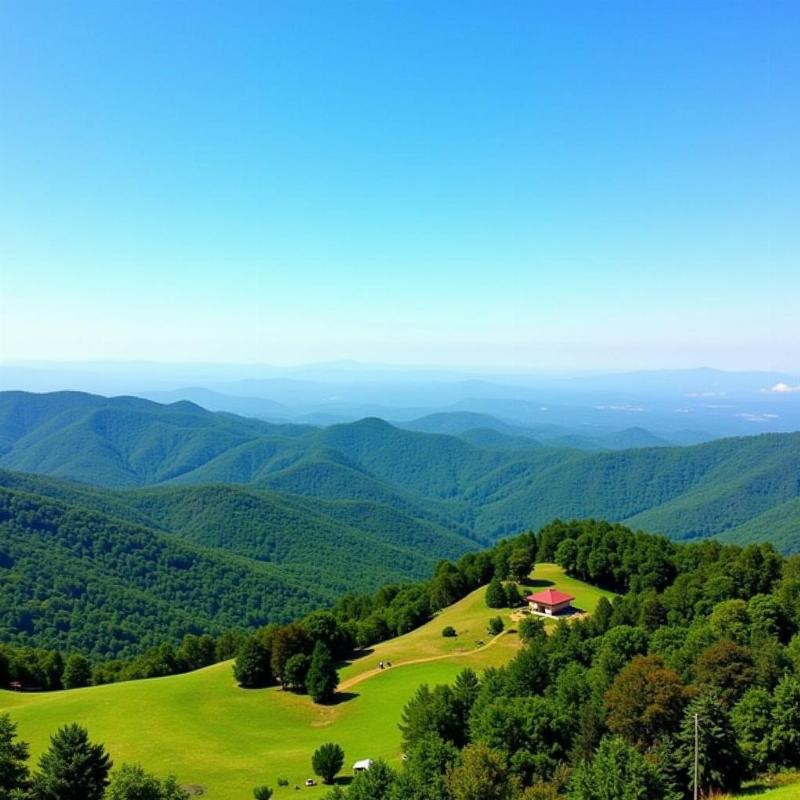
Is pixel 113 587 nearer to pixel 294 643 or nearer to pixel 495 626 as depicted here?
pixel 294 643

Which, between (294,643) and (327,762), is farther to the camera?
(294,643)

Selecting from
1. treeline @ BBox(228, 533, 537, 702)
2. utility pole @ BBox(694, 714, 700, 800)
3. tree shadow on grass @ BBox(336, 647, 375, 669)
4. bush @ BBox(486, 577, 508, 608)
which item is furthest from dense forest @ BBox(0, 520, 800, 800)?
bush @ BBox(486, 577, 508, 608)

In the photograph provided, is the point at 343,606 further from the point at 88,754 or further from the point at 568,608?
the point at 88,754

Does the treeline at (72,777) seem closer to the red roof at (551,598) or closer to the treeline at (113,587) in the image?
the red roof at (551,598)

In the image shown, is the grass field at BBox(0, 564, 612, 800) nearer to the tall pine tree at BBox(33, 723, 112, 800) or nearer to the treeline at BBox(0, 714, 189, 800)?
the tall pine tree at BBox(33, 723, 112, 800)

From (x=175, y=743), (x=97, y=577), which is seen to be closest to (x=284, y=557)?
(x=97, y=577)

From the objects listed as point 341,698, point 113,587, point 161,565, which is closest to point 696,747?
point 341,698

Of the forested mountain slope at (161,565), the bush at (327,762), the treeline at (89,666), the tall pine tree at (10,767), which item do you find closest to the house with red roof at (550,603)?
the bush at (327,762)
